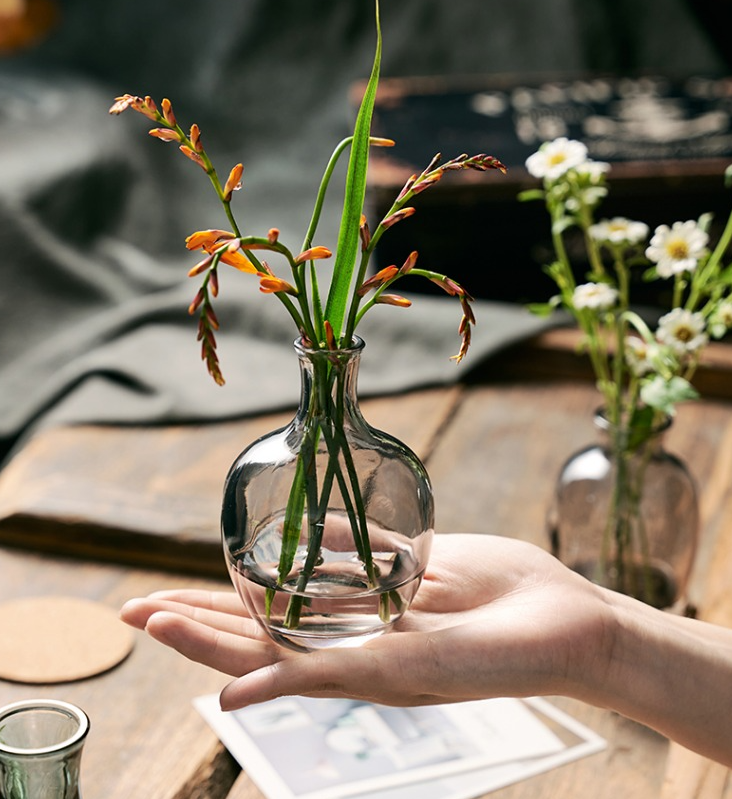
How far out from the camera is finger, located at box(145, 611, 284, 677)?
83cm

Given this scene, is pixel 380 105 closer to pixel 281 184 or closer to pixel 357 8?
pixel 281 184

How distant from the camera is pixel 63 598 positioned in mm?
1268

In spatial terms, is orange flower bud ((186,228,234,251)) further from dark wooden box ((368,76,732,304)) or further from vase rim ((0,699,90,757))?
dark wooden box ((368,76,732,304))

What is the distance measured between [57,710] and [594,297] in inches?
23.4

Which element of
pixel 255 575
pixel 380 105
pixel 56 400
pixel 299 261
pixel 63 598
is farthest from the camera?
pixel 380 105

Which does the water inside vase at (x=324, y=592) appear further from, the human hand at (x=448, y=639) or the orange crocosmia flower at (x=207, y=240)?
the orange crocosmia flower at (x=207, y=240)

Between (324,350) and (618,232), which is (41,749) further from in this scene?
(618,232)

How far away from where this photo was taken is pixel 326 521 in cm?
84

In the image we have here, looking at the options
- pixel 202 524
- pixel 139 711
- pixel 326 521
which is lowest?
pixel 139 711

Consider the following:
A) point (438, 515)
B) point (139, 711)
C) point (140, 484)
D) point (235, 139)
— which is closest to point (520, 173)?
point (438, 515)

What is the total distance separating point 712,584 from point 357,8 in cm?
179

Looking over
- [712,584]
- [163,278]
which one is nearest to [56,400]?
[163,278]

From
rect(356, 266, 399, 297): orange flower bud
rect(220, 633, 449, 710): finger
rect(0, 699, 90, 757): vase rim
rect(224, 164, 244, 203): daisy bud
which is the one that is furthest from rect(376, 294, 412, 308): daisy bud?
rect(0, 699, 90, 757): vase rim

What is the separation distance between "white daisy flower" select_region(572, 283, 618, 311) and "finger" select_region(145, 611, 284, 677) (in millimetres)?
466
